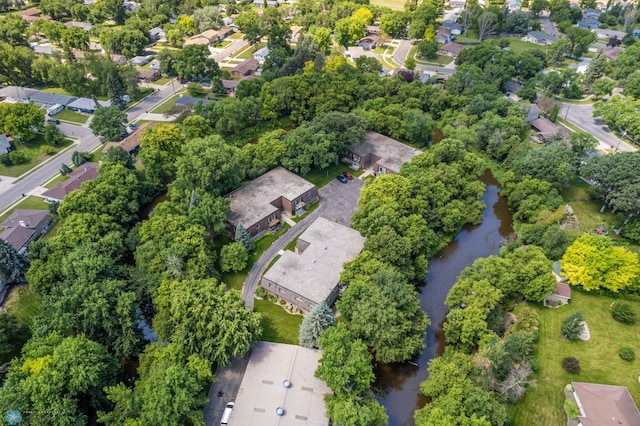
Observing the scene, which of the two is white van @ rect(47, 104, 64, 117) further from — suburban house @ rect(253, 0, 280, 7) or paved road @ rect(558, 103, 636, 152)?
paved road @ rect(558, 103, 636, 152)

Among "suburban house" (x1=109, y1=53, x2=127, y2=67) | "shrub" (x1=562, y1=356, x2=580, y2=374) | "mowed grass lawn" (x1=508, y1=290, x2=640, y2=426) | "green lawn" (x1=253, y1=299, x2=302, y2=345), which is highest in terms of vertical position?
"suburban house" (x1=109, y1=53, x2=127, y2=67)

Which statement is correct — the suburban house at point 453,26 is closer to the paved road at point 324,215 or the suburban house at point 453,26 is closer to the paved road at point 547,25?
the paved road at point 547,25

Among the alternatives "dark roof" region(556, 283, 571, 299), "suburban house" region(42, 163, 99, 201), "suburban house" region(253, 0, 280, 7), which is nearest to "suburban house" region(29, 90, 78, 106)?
"suburban house" region(42, 163, 99, 201)

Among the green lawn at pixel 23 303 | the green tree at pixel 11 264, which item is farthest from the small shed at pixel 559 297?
the green tree at pixel 11 264

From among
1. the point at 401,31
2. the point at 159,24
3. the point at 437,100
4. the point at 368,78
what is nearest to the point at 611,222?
the point at 437,100

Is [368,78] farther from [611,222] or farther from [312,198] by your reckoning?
[611,222]

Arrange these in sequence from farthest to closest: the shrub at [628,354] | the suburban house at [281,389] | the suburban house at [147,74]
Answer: the suburban house at [147,74]
the shrub at [628,354]
the suburban house at [281,389]
